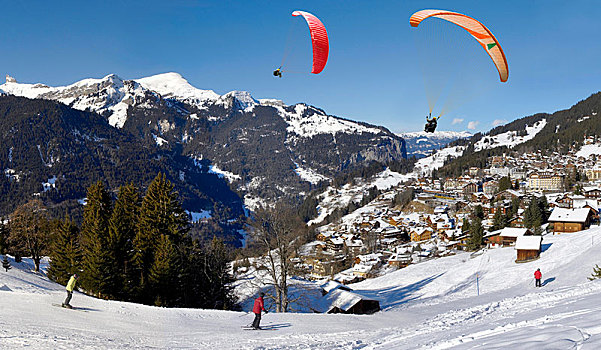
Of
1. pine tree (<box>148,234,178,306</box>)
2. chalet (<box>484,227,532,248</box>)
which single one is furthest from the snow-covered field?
chalet (<box>484,227,532,248</box>)

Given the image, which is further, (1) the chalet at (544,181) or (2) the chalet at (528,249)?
(1) the chalet at (544,181)

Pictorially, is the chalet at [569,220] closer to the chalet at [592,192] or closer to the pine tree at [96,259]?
the chalet at [592,192]

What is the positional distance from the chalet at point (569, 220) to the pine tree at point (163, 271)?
57149 mm

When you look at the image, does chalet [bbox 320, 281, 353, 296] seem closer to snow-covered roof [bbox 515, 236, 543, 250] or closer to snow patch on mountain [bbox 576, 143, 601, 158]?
snow-covered roof [bbox 515, 236, 543, 250]

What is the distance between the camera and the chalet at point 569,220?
58.4 metres

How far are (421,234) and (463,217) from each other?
17500 mm

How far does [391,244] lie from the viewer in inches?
3792

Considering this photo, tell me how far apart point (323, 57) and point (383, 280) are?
3667 cm

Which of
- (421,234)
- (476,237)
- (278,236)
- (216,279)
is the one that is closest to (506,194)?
(421,234)

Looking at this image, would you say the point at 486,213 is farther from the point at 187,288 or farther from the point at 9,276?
the point at 9,276

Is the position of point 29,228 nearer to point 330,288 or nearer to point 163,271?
point 163,271

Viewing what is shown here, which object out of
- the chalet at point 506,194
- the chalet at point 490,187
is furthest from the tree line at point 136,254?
the chalet at point 490,187

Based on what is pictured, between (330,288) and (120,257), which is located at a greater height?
(120,257)

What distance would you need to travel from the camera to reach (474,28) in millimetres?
19062
